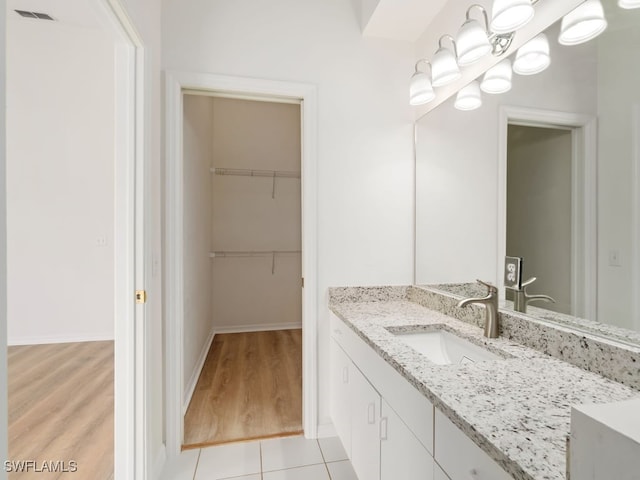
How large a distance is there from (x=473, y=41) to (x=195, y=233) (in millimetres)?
2241

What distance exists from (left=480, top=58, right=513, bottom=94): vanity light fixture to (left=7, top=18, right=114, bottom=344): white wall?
3649 millimetres

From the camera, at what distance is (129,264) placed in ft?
4.31

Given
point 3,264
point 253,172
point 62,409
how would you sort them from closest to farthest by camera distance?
point 3,264, point 62,409, point 253,172

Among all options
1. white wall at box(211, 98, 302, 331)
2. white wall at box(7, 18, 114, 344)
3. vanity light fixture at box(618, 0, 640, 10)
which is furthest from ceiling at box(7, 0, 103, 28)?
vanity light fixture at box(618, 0, 640, 10)

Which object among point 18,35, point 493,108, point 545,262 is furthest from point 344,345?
point 18,35

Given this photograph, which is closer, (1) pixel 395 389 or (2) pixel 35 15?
(1) pixel 395 389

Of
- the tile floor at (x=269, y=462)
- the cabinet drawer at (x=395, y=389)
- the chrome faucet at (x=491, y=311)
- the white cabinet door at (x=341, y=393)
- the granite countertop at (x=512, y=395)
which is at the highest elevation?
the chrome faucet at (x=491, y=311)

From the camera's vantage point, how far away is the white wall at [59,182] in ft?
10.2

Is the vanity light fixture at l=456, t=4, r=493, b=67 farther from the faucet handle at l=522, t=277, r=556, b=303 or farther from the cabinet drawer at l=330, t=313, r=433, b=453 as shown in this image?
the cabinet drawer at l=330, t=313, r=433, b=453

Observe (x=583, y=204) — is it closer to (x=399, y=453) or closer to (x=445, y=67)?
(x=445, y=67)

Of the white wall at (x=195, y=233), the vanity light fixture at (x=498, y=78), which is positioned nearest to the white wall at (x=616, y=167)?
the vanity light fixture at (x=498, y=78)

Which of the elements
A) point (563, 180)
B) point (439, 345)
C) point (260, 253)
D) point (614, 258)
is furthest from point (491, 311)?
point (260, 253)

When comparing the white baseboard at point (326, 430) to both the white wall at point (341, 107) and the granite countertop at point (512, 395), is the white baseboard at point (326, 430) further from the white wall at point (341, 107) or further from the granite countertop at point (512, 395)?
the granite countertop at point (512, 395)

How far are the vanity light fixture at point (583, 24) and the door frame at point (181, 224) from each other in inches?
45.2
